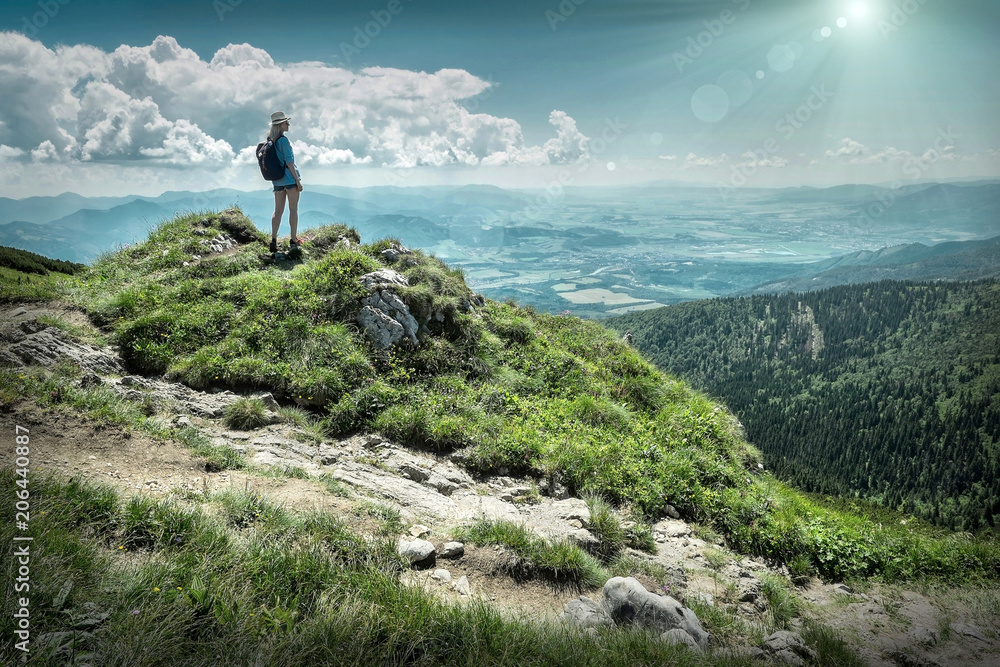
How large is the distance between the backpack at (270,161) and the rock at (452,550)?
10558 millimetres

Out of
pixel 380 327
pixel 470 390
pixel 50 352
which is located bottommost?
pixel 470 390

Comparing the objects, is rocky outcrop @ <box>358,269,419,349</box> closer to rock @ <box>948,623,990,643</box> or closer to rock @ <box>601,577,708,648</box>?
rock @ <box>601,577,708,648</box>

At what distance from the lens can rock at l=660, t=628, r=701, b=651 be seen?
4567 mm

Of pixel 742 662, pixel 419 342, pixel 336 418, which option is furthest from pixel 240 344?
pixel 742 662

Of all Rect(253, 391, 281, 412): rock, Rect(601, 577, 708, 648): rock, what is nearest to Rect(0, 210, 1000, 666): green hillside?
Rect(253, 391, 281, 412): rock

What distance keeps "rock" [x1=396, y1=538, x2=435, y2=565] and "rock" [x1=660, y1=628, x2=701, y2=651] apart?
262 cm

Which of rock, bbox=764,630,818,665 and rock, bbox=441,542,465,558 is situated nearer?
rock, bbox=764,630,818,665

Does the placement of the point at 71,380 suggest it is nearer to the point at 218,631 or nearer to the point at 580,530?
the point at 218,631

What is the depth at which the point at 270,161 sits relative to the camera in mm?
11703

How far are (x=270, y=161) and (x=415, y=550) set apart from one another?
1074 cm

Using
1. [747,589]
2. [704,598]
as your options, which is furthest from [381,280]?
[747,589]

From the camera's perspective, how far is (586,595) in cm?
561

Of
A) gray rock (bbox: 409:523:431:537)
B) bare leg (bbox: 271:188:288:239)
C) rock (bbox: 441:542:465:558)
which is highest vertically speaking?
bare leg (bbox: 271:188:288:239)

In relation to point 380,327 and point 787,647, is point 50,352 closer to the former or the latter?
point 380,327
